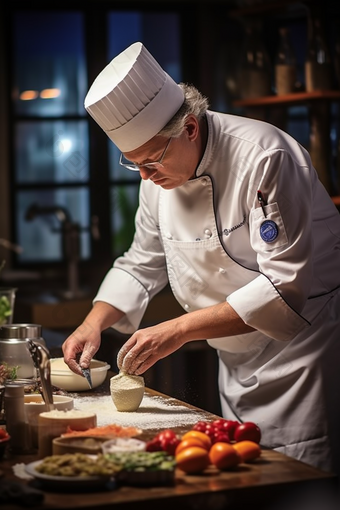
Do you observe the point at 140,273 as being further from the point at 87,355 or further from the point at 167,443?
the point at 167,443

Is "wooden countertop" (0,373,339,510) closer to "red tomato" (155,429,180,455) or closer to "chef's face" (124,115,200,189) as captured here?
"red tomato" (155,429,180,455)

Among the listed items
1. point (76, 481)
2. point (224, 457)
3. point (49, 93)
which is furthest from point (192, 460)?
point (49, 93)

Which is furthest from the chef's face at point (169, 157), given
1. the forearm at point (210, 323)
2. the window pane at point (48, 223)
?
the window pane at point (48, 223)

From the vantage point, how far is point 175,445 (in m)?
1.76

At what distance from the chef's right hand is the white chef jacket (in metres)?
0.29

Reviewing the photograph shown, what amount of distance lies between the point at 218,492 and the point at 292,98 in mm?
3018

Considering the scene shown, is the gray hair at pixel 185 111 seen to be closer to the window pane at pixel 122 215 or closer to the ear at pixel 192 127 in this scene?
the ear at pixel 192 127

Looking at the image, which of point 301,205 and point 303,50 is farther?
point 303,50

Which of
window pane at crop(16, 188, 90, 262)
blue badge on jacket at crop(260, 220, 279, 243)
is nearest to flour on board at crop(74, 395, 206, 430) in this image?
blue badge on jacket at crop(260, 220, 279, 243)

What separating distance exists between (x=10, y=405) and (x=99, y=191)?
14.2 feet

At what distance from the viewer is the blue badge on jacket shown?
2.29 m

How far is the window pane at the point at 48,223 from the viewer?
19.9 feet

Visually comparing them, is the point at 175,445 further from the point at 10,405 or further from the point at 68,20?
the point at 68,20

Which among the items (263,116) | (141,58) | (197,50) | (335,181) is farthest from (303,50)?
(141,58)
